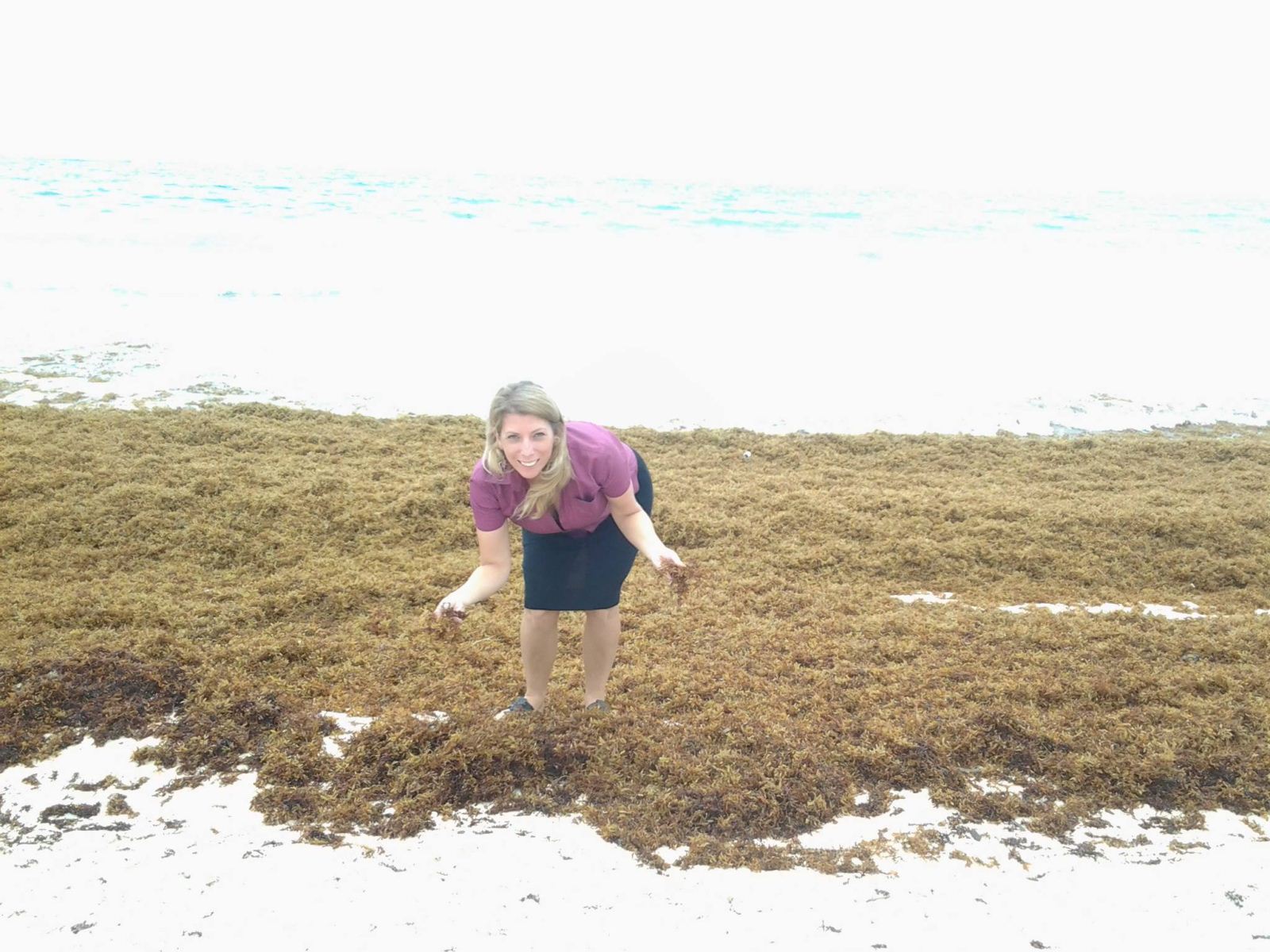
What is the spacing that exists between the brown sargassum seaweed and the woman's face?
1009 mm

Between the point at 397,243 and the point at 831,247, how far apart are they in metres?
10.0

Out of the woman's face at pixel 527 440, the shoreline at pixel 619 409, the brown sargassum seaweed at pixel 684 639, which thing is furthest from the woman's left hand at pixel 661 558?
the shoreline at pixel 619 409

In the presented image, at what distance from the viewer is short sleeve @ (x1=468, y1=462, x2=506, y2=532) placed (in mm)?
2871

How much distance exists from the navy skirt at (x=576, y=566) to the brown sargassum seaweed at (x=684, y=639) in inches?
19.0

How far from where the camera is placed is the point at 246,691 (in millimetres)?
3461

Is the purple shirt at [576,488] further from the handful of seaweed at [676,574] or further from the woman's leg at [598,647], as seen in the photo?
the woman's leg at [598,647]

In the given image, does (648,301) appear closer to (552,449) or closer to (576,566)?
(576,566)

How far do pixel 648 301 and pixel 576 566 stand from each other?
511 inches

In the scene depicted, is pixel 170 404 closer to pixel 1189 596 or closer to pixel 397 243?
pixel 1189 596

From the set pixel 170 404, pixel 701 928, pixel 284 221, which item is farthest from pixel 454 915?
pixel 284 221

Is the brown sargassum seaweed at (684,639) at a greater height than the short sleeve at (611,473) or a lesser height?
lesser

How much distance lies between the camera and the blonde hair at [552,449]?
2742mm

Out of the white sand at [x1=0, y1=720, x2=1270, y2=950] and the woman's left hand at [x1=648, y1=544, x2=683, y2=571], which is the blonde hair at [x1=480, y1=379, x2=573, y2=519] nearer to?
the woman's left hand at [x1=648, y1=544, x2=683, y2=571]

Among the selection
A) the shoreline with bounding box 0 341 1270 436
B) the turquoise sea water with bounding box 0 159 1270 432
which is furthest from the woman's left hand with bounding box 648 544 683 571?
the turquoise sea water with bounding box 0 159 1270 432
